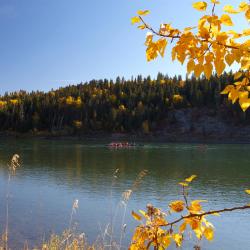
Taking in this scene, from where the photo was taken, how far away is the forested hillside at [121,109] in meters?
162

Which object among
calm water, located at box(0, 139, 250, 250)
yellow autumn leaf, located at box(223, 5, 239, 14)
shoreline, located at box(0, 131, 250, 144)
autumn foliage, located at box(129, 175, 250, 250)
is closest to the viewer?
yellow autumn leaf, located at box(223, 5, 239, 14)

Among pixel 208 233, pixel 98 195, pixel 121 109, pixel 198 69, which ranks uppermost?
pixel 121 109

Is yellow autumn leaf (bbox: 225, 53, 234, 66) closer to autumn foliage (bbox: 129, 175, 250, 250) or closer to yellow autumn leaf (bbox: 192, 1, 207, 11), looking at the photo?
yellow autumn leaf (bbox: 192, 1, 207, 11)

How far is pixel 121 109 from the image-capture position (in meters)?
173

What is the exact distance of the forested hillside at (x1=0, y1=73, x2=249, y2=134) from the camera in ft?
532

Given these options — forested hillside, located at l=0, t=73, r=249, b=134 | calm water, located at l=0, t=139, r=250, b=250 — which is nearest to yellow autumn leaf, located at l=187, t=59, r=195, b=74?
calm water, located at l=0, t=139, r=250, b=250

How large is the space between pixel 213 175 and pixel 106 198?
1767cm

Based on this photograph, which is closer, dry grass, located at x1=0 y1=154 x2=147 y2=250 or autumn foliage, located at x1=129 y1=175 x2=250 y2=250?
autumn foliage, located at x1=129 y1=175 x2=250 y2=250

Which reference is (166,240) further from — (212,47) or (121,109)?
(121,109)

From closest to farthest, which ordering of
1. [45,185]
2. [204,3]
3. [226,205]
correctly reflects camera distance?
[204,3] → [226,205] → [45,185]

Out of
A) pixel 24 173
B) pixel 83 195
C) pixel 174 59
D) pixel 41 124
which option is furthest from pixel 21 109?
pixel 174 59

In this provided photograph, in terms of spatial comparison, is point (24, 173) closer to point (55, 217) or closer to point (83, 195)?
point (83, 195)

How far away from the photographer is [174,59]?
7.96 feet

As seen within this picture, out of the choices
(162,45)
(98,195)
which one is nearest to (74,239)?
(162,45)
